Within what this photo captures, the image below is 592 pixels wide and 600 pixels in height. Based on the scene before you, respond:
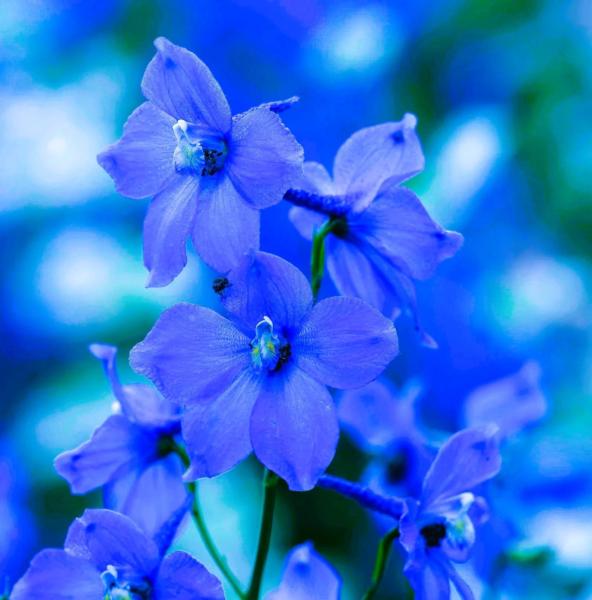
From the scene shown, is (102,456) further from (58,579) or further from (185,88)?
(185,88)

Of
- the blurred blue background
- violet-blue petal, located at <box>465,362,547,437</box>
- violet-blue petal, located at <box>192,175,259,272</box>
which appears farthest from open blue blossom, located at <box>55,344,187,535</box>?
the blurred blue background

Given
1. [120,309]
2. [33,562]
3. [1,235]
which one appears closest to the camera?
[33,562]


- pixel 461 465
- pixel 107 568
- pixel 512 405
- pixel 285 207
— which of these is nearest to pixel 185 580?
pixel 107 568

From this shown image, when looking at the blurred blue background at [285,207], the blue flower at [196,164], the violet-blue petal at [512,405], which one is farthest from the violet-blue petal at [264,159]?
the blurred blue background at [285,207]

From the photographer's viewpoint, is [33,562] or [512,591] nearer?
[33,562]

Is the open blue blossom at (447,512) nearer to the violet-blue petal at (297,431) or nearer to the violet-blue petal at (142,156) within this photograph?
the violet-blue petal at (297,431)

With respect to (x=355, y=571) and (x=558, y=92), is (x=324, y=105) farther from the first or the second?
(x=355, y=571)

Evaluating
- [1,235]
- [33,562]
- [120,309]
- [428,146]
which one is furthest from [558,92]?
[33,562]
